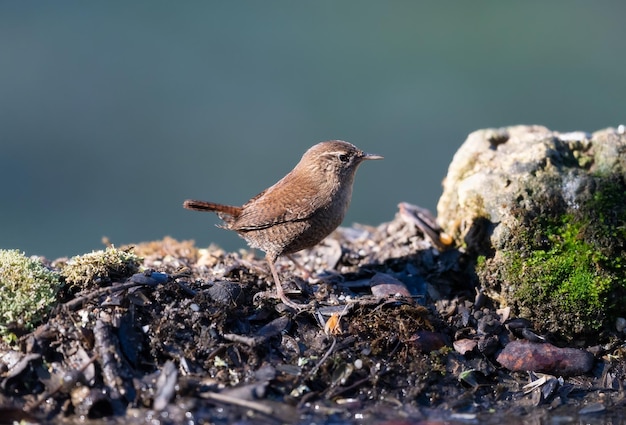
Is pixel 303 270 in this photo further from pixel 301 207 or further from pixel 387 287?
pixel 387 287

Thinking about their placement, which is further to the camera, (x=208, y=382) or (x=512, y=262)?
(x=512, y=262)

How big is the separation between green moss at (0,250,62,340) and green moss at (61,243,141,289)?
10cm

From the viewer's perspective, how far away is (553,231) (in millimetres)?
4852

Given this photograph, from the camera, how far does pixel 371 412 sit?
3.83 meters

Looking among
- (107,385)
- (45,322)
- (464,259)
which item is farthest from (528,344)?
(45,322)

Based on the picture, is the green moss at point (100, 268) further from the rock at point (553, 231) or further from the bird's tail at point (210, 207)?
the rock at point (553, 231)

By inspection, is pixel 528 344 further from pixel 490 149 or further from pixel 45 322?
pixel 45 322

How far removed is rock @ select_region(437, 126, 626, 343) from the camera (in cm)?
463

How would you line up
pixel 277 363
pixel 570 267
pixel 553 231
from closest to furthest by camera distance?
pixel 277 363 < pixel 570 267 < pixel 553 231

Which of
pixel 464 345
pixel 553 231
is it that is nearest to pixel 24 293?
pixel 464 345

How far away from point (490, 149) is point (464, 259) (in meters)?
0.91

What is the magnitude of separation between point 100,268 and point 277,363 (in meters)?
1.19

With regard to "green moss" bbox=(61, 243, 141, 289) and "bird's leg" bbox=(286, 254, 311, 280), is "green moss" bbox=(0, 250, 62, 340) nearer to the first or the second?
"green moss" bbox=(61, 243, 141, 289)

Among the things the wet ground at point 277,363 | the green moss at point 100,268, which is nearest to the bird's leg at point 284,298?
the wet ground at point 277,363
